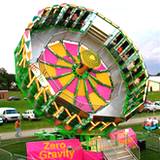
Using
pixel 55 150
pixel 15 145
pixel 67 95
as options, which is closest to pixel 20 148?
pixel 15 145

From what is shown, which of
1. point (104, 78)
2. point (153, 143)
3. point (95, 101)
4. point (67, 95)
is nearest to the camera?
point (67, 95)

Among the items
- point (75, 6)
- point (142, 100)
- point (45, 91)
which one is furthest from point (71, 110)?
point (75, 6)

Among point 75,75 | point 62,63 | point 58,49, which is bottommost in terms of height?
point 75,75

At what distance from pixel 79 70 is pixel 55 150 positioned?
592 centimetres

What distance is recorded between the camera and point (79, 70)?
2522 centimetres

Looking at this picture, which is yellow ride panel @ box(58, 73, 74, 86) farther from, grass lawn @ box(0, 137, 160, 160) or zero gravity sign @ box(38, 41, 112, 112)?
grass lawn @ box(0, 137, 160, 160)

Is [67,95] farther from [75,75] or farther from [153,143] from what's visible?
[153,143]

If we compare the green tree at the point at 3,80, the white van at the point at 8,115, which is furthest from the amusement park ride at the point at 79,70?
the green tree at the point at 3,80

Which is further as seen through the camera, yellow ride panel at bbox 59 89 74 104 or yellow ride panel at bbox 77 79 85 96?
yellow ride panel at bbox 77 79 85 96

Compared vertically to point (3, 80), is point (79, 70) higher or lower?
lower

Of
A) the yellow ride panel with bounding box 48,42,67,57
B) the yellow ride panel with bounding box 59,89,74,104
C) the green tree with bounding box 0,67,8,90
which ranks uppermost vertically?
the green tree with bounding box 0,67,8,90

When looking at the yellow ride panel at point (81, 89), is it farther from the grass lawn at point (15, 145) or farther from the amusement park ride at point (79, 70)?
the grass lawn at point (15, 145)

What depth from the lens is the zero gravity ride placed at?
70.0ft

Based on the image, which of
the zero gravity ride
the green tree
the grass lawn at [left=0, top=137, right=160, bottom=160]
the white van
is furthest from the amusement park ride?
the green tree
